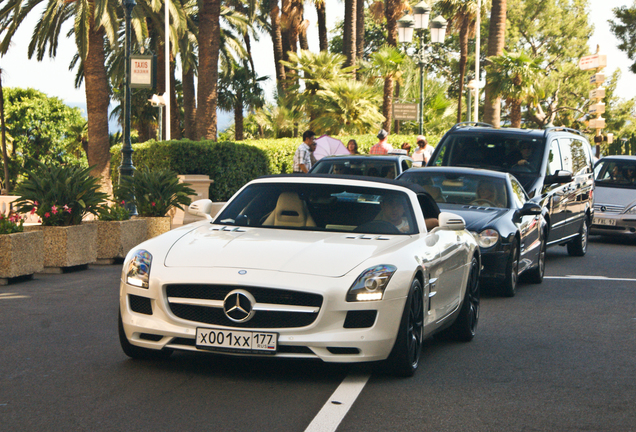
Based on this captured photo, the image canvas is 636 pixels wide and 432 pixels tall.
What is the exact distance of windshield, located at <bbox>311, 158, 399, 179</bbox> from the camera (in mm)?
15750

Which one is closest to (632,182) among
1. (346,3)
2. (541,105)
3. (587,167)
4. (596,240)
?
(596,240)

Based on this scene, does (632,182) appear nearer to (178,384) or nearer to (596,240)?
(596,240)

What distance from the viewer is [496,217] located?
36.9 feet

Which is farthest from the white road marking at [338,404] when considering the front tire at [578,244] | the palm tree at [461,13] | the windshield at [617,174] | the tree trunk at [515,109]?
the palm tree at [461,13]

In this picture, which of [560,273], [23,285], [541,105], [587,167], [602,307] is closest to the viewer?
[602,307]

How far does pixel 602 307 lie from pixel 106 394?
21.1ft

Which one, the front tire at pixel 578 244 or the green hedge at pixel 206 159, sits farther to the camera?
the green hedge at pixel 206 159

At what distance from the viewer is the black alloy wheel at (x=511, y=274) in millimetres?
10961

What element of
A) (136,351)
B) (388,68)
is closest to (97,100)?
(388,68)

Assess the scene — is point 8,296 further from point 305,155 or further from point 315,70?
point 315,70

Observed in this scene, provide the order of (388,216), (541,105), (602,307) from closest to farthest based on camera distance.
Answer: (388,216), (602,307), (541,105)

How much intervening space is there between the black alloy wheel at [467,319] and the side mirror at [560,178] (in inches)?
249

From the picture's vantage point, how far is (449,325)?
7.73 m

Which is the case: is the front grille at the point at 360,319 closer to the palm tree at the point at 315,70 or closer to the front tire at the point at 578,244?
the front tire at the point at 578,244
